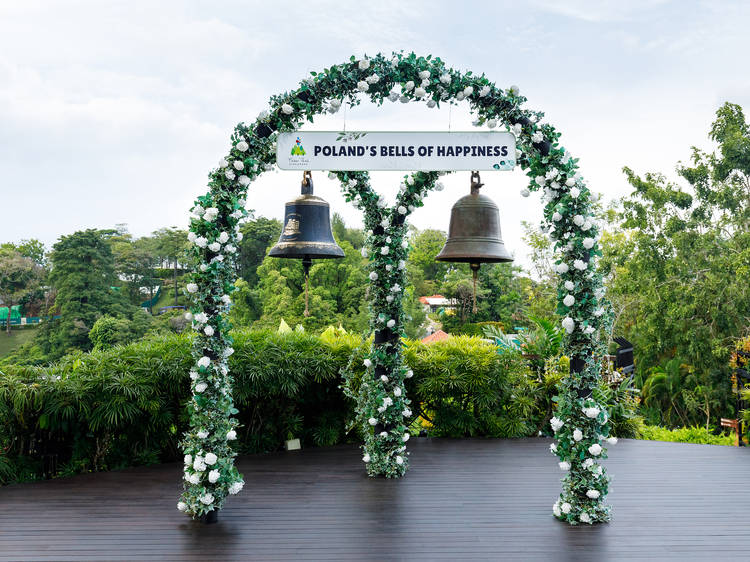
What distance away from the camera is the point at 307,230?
4.14 meters

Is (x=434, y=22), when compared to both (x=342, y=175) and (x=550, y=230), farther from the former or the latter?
(x=550, y=230)

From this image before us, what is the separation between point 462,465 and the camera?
4617mm

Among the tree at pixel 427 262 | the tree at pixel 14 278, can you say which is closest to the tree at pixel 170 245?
the tree at pixel 14 278

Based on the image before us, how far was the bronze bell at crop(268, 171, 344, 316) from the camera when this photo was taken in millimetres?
4035

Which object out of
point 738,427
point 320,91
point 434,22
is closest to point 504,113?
point 320,91

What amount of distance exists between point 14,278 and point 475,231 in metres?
37.0

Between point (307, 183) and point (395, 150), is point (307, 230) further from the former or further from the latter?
point (395, 150)

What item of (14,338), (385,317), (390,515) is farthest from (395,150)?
(14,338)

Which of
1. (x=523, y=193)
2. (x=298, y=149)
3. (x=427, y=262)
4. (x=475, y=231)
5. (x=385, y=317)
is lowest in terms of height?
(x=385, y=317)

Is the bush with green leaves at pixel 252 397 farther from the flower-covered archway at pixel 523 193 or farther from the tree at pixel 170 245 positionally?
the tree at pixel 170 245

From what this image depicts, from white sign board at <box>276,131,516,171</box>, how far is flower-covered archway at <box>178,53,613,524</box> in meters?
0.11

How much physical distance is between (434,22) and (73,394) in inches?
234

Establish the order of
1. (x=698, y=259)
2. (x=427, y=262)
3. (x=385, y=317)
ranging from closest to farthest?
1. (x=385, y=317)
2. (x=698, y=259)
3. (x=427, y=262)

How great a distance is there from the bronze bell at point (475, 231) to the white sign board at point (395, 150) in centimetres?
70
